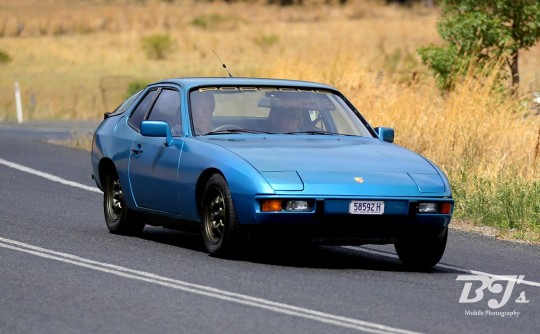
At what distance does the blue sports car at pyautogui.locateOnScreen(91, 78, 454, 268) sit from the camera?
10.3m

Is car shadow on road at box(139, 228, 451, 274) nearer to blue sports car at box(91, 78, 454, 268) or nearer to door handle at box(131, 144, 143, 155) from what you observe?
blue sports car at box(91, 78, 454, 268)

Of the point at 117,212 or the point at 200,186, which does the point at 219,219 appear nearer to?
the point at 200,186

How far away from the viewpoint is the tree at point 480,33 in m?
21.6

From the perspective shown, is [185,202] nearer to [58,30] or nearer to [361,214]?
[361,214]

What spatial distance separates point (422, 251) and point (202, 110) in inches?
82.0

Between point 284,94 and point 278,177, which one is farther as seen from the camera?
point 284,94

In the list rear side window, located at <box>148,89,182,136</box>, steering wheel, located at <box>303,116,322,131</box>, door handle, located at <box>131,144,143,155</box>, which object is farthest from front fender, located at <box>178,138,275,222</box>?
steering wheel, located at <box>303,116,322,131</box>

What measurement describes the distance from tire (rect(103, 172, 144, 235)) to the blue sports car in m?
0.01

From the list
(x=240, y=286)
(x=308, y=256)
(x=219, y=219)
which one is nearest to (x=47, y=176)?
(x=308, y=256)

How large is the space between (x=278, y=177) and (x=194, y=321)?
2363 mm

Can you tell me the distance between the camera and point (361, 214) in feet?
33.9

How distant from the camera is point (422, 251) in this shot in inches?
434

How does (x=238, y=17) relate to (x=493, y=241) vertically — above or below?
below

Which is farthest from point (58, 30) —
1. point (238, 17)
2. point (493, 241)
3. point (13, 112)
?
point (493, 241)
